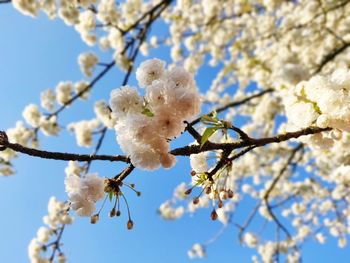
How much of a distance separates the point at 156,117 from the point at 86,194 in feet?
1.19

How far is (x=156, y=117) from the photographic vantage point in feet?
4.61

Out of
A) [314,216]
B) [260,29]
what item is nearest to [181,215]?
[314,216]

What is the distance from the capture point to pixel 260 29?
8.77m

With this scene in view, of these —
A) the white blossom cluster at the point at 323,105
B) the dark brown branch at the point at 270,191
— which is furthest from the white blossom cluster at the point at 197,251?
the white blossom cluster at the point at 323,105

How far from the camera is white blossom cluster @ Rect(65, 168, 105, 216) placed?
4.69 ft

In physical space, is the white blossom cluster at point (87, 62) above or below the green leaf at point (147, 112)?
above

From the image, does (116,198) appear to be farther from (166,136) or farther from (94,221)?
(166,136)

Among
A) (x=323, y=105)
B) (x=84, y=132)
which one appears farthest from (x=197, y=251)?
(x=323, y=105)

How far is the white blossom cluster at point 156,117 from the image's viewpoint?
Answer: 1.39m

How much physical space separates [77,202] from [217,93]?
31.6 feet

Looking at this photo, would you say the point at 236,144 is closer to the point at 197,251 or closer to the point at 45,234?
the point at 45,234

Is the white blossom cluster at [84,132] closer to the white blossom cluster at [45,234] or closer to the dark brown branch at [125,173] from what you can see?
the white blossom cluster at [45,234]

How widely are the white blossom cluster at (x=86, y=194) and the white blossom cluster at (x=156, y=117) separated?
0.50 ft

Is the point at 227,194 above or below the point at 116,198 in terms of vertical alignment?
above
